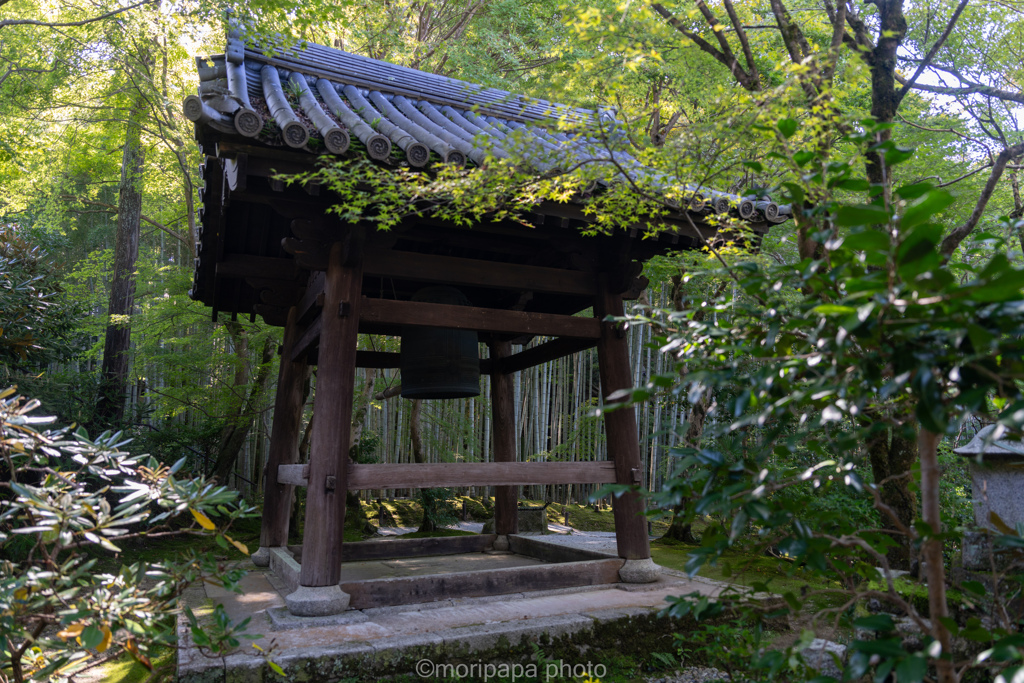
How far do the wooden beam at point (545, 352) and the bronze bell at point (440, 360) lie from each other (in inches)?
28.8

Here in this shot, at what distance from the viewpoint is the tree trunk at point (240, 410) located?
8.78 m

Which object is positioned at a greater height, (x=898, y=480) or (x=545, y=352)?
(x=545, y=352)

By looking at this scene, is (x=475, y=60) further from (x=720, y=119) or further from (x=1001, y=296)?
(x=1001, y=296)

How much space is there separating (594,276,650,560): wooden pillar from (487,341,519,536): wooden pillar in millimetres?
1737

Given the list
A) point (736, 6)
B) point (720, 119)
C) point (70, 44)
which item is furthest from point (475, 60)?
point (720, 119)

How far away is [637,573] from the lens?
177 inches

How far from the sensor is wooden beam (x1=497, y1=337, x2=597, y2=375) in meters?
5.09

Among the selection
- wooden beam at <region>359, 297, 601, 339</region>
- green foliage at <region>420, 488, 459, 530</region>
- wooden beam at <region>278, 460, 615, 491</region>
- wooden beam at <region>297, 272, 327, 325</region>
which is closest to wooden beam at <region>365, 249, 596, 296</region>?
wooden beam at <region>359, 297, 601, 339</region>

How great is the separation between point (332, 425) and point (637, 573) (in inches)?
94.0

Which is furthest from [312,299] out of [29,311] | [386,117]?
[29,311]

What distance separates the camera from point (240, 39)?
4848 millimetres

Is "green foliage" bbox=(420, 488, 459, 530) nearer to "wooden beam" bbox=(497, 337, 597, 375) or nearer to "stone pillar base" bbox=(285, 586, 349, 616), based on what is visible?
"wooden beam" bbox=(497, 337, 597, 375)

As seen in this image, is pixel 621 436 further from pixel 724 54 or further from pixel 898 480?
pixel 724 54

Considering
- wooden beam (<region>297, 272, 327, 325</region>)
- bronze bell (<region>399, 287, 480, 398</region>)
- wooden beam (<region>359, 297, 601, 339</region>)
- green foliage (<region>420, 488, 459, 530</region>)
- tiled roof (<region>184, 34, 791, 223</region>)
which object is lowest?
green foliage (<region>420, 488, 459, 530</region>)
